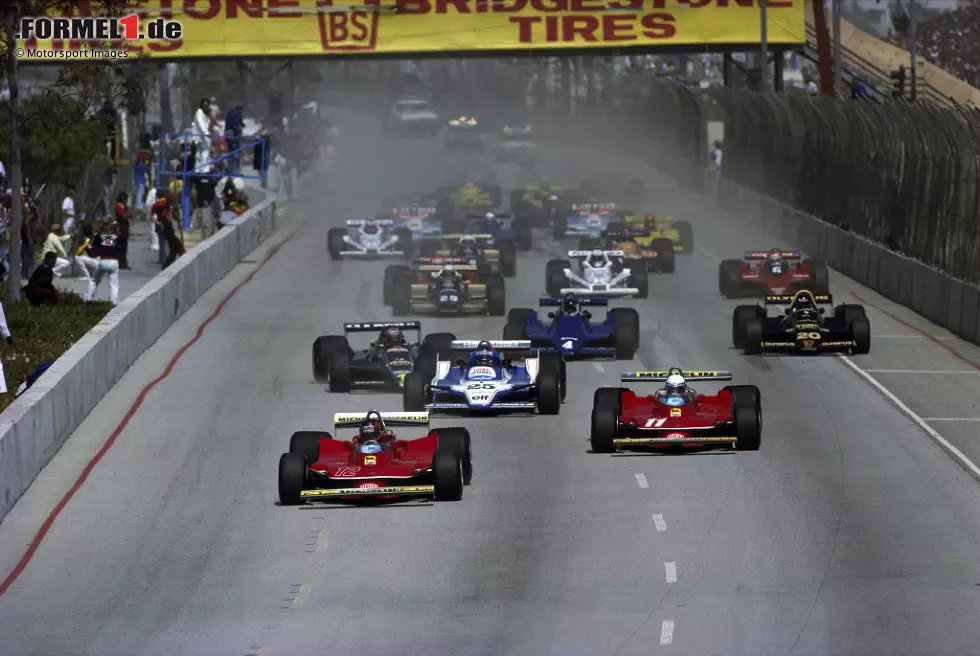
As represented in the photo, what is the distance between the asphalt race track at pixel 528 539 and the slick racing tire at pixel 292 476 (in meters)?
0.19

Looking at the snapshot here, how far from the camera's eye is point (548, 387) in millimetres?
25078

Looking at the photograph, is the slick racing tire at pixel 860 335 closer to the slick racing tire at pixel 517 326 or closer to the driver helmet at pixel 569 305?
the driver helmet at pixel 569 305

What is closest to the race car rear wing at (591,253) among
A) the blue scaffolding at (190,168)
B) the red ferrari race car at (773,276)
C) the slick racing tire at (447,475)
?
the red ferrari race car at (773,276)

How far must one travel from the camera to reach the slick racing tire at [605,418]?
22.5 metres

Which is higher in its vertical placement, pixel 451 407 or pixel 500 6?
pixel 500 6

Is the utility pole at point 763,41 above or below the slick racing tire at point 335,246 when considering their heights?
above

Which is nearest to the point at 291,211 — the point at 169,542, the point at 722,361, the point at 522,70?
the point at 722,361

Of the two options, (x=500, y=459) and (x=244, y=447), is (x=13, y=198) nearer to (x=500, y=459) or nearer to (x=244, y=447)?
(x=244, y=447)

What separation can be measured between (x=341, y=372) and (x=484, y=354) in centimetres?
274

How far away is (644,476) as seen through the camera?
21.5 metres

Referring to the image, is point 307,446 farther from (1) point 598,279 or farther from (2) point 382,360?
(1) point 598,279

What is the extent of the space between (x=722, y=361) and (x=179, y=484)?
11065 mm

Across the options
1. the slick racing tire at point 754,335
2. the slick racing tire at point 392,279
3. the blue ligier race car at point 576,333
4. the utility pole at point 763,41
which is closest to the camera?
the blue ligier race car at point 576,333

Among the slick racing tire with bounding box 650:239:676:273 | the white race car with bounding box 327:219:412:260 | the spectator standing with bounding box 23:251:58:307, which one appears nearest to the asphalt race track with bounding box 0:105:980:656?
the spectator standing with bounding box 23:251:58:307
